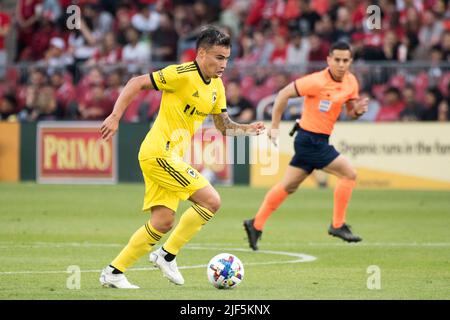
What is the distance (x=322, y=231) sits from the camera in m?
15.5

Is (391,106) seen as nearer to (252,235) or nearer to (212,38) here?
(252,235)

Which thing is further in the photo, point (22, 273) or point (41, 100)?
point (41, 100)

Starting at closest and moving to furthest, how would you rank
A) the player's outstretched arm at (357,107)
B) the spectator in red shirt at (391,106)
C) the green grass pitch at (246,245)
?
the green grass pitch at (246,245)
the player's outstretched arm at (357,107)
the spectator in red shirt at (391,106)

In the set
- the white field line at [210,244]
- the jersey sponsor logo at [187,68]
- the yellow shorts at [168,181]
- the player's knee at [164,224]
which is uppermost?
the jersey sponsor logo at [187,68]

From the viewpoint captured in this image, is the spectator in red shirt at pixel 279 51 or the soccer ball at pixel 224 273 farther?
the spectator in red shirt at pixel 279 51

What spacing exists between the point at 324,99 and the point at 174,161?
4429 millimetres

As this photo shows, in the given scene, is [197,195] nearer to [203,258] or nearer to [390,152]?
[203,258]

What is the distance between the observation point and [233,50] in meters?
25.5

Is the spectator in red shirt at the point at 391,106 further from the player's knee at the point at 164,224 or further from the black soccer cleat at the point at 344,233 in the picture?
the player's knee at the point at 164,224

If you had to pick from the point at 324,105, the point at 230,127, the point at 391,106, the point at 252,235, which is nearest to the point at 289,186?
the point at 252,235

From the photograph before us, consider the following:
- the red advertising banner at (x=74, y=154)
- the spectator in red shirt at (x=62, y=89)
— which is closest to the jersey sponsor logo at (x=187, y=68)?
the red advertising banner at (x=74, y=154)

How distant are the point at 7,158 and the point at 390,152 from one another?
8.16 m

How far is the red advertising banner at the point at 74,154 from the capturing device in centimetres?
2342
